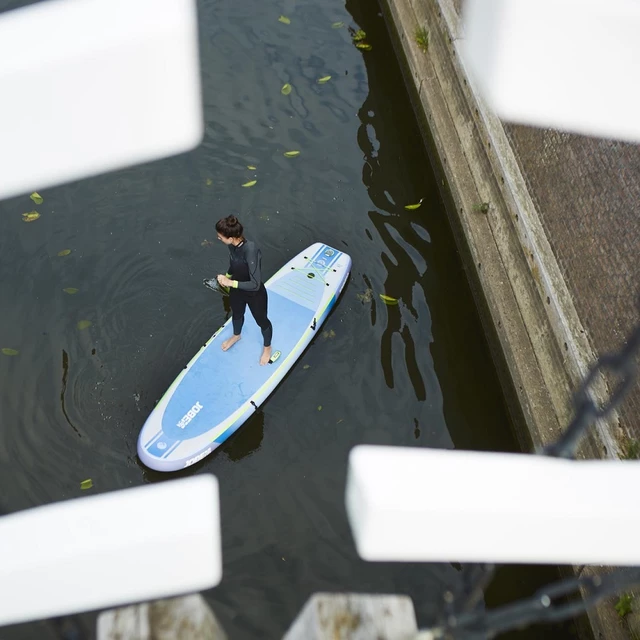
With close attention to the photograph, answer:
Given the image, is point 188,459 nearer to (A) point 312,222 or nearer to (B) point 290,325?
(B) point 290,325

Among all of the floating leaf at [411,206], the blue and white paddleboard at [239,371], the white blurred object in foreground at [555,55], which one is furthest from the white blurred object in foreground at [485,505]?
the floating leaf at [411,206]

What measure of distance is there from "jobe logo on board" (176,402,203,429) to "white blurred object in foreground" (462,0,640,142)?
541 centimetres

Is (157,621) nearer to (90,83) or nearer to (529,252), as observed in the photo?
(90,83)

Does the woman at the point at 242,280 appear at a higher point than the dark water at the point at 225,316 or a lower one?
higher

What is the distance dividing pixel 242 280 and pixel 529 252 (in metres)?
2.78

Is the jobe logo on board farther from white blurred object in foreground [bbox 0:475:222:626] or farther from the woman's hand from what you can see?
white blurred object in foreground [bbox 0:475:222:626]

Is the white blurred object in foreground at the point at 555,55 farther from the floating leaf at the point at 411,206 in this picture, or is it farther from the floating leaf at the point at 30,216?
the floating leaf at the point at 30,216

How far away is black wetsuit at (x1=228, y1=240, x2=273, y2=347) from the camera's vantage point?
5824 millimetres

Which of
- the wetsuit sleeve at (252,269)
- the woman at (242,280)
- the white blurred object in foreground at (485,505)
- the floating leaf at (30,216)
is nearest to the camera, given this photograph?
the white blurred object in foreground at (485,505)

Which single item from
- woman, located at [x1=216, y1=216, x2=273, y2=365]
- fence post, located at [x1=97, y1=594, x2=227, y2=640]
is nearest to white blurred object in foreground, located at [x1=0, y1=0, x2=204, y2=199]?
fence post, located at [x1=97, y1=594, x2=227, y2=640]

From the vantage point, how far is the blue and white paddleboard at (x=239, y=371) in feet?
20.2

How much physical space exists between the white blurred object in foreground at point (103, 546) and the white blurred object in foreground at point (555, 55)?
2.75ft

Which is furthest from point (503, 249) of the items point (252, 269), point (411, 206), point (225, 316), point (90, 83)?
point (90, 83)

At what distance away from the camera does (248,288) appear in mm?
5984
